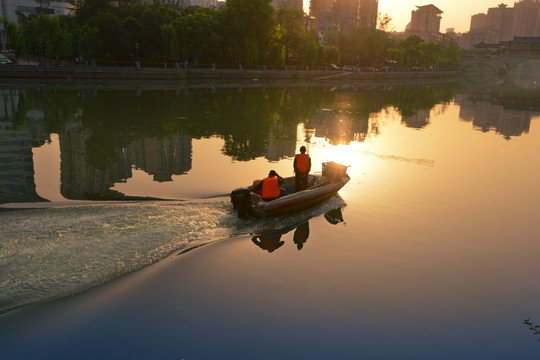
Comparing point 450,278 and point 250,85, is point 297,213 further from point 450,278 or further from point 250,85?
point 250,85

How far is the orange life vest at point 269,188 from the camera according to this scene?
501 inches

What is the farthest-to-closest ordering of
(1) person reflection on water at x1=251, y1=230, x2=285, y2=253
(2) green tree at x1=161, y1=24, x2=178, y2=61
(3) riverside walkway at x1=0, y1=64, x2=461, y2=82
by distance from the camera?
(2) green tree at x1=161, y1=24, x2=178, y2=61 < (3) riverside walkway at x1=0, y1=64, x2=461, y2=82 < (1) person reflection on water at x1=251, y1=230, x2=285, y2=253

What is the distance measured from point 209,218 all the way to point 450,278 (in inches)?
252

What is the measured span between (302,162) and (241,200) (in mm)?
2756

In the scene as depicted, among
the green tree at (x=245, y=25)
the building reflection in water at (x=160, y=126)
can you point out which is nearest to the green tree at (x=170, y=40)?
the green tree at (x=245, y=25)

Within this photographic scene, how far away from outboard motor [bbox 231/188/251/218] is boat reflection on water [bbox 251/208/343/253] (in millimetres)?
800

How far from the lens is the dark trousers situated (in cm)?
1442

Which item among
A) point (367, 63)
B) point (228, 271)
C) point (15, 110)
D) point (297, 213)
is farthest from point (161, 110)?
point (367, 63)

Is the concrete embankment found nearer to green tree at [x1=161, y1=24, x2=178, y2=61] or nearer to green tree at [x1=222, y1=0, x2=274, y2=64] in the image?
green tree at [x1=222, y1=0, x2=274, y2=64]

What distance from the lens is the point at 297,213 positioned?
549 inches

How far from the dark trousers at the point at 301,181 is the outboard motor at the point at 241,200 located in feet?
8.41

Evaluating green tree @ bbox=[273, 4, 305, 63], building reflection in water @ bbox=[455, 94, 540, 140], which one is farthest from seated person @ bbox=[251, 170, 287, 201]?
green tree @ bbox=[273, 4, 305, 63]

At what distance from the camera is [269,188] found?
41.8ft

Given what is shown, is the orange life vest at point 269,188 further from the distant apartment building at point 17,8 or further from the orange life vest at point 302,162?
the distant apartment building at point 17,8
